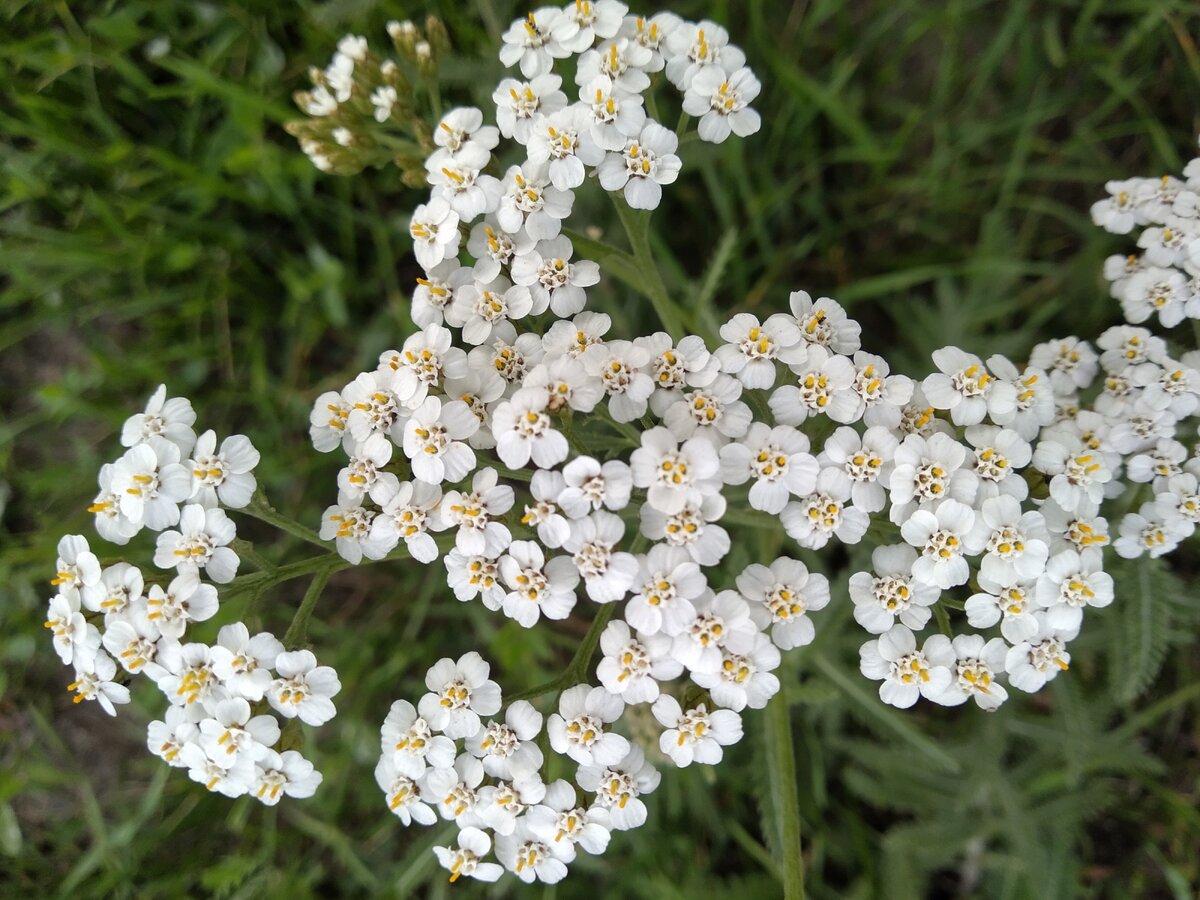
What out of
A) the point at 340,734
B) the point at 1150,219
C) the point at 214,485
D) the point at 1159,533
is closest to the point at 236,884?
the point at 340,734

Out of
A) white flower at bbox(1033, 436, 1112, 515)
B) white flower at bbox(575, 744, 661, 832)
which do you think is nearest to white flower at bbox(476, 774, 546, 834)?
white flower at bbox(575, 744, 661, 832)

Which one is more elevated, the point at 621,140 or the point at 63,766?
the point at 621,140

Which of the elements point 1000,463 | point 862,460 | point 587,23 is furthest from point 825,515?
point 587,23

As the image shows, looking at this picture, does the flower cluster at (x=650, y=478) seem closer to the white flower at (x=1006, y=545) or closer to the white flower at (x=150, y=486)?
the white flower at (x=1006, y=545)

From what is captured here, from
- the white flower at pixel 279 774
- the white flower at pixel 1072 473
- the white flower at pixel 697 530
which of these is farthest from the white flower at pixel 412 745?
the white flower at pixel 1072 473

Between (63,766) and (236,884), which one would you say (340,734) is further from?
(63,766)

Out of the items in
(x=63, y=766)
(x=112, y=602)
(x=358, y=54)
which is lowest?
(x=63, y=766)
